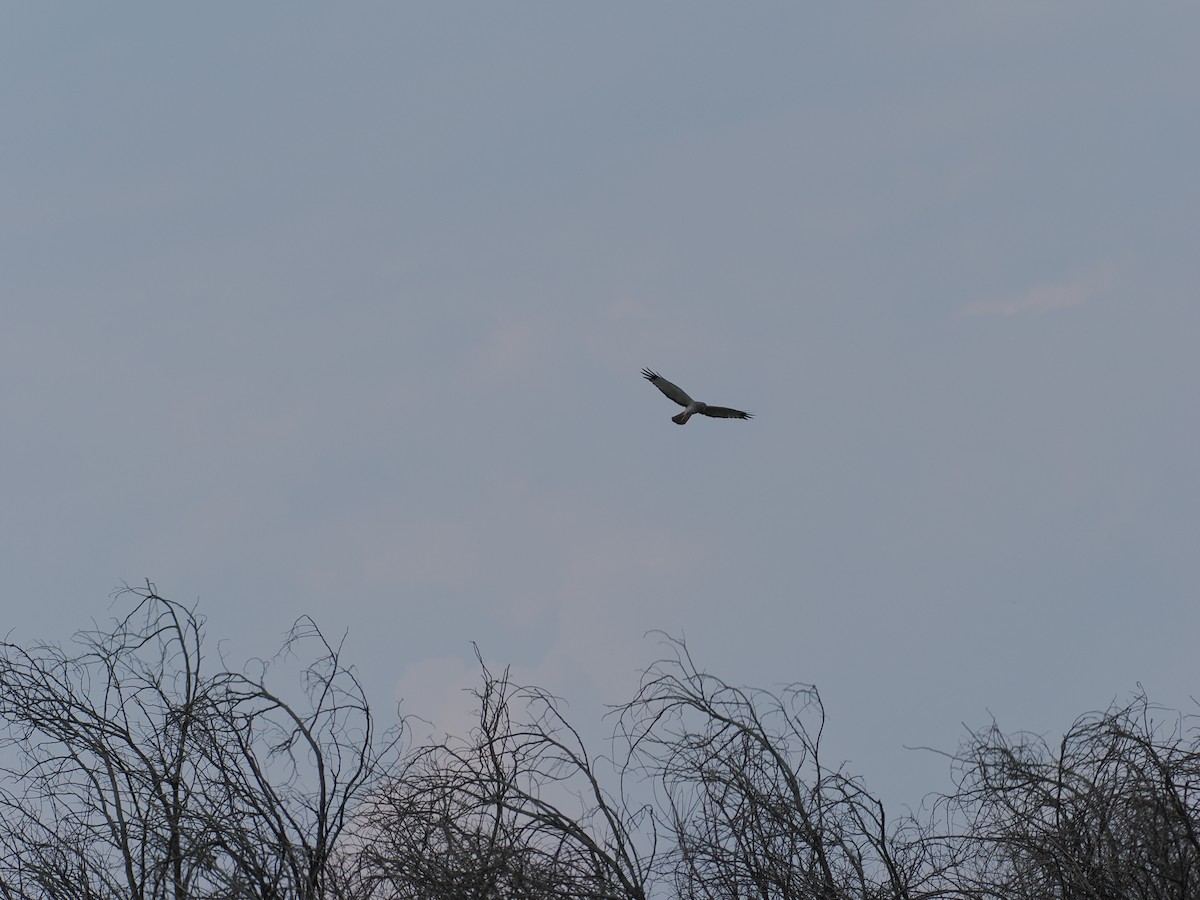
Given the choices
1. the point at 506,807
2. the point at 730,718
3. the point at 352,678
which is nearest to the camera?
the point at 506,807

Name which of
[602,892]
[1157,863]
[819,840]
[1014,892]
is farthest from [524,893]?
[1157,863]

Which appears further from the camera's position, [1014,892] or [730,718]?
[730,718]

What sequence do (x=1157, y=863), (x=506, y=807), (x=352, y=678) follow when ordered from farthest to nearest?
(x=352, y=678)
(x=506, y=807)
(x=1157, y=863)

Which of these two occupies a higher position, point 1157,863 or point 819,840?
point 819,840

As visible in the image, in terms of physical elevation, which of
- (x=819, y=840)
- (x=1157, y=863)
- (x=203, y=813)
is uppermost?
(x=203, y=813)

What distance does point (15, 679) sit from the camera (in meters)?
11.0

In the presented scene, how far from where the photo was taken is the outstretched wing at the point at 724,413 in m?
12.1

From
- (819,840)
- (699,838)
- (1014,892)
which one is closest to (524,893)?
(699,838)

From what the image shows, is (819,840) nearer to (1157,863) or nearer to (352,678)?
(1157,863)

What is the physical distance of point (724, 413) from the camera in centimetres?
1222

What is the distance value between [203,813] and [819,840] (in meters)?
4.07

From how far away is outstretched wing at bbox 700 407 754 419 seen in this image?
1209 cm

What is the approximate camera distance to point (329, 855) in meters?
10.2

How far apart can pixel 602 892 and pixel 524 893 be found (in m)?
0.50
